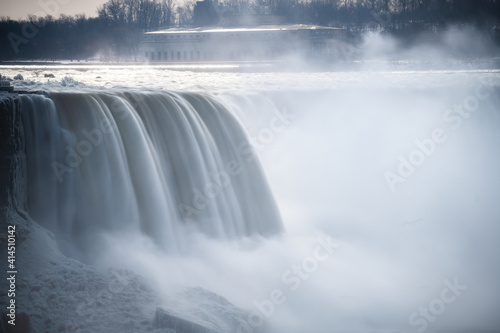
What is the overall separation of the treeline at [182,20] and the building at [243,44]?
10.8 feet

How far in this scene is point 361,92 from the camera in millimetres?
17406

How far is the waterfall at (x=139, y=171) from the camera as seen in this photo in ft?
27.7

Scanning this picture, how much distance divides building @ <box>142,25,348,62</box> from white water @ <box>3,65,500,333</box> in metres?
48.1

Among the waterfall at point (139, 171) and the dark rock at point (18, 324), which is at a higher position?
the waterfall at point (139, 171)

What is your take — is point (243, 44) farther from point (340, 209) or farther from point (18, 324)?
point (18, 324)

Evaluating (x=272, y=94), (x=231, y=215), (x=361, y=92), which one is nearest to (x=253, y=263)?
(x=231, y=215)

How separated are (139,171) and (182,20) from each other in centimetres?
9061

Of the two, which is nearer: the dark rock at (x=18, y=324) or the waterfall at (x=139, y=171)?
the dark rock at (x=18, y=324)

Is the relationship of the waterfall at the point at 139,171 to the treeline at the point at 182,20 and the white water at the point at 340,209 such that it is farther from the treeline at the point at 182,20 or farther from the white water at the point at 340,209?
the treeline at the point at 182,20

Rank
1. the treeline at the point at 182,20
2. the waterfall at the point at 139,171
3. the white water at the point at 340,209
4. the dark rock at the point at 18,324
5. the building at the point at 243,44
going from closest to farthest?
the dark rock at the point at 18,324 → the waterfall at the point at 139,171 → the white water at the point at 340,209 → the treeline at the point at 182,20 → the building at the point at 243,44

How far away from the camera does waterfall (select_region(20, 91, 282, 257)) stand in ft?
27.7

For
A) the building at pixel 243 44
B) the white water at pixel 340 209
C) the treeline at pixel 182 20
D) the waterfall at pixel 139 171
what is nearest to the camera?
the waterfall at pixel 139 171

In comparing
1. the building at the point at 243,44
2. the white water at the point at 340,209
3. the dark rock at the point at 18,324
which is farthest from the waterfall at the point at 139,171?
the building at the point at 243,44

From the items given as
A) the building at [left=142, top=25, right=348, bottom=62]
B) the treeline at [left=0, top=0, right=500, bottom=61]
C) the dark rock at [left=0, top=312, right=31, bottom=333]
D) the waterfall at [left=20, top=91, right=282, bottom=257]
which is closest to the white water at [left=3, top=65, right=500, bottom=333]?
the waterfall at [left=20, top=91, right=282, bottom=257]
